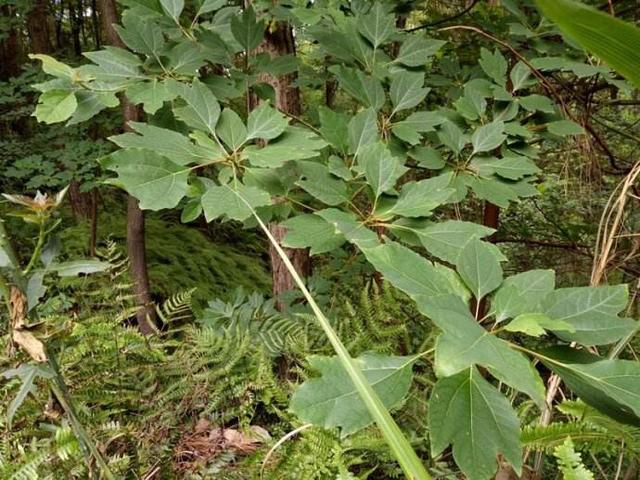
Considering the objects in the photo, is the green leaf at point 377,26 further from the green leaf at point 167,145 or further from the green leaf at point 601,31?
the green leaf at point 601,31

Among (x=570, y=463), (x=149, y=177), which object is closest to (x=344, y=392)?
(x=570, y=463)

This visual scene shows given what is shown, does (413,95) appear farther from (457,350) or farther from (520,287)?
(457,350)

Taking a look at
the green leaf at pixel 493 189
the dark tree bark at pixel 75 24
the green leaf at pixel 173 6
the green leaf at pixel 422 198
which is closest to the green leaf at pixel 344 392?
the green leaf at pixel 422 198

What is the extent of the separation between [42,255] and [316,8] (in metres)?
0.84

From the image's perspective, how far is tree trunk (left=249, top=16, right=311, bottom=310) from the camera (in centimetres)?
156

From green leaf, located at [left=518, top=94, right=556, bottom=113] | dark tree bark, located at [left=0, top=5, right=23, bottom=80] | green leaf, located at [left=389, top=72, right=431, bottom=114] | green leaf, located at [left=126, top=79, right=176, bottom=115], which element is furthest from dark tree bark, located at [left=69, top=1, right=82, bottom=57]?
green leaf, located at [left=518, top=94, right=556, bottom=113]

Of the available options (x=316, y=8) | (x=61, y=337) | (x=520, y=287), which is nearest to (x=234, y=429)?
(x=61, y=337)

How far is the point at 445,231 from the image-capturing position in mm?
737

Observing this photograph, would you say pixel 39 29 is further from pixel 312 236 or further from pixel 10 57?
pixel 312 236

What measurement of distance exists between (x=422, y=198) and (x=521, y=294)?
239mm

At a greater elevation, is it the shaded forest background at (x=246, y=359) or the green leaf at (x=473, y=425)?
the green leaf at (x=473, y=425)

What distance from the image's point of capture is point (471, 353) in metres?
0.41

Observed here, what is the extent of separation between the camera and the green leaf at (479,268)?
55 centimetres

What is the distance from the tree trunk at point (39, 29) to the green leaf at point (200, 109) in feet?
15.0
